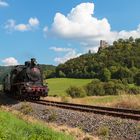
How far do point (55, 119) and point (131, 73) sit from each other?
199 ft

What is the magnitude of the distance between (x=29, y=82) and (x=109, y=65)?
64177 millimetres

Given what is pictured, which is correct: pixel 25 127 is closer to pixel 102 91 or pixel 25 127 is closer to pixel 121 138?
pixel 121 138

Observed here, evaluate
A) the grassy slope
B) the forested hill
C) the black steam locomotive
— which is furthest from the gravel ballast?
the forested hill

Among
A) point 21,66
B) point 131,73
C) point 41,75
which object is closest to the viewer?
point 41,75

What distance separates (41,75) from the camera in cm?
3350

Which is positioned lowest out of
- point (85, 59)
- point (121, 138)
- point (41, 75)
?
point (121, 138)

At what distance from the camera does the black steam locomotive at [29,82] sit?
103ft

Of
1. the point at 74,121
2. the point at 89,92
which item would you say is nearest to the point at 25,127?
the point at 74,121

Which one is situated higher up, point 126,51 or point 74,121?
point 126,51

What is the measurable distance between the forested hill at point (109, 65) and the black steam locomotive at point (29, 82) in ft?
145

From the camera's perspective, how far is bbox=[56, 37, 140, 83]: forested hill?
8288cm

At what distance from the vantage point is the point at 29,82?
32031 millimetres

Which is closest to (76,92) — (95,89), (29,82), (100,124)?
(95,89)

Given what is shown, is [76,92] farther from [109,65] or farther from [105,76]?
[109,65]
